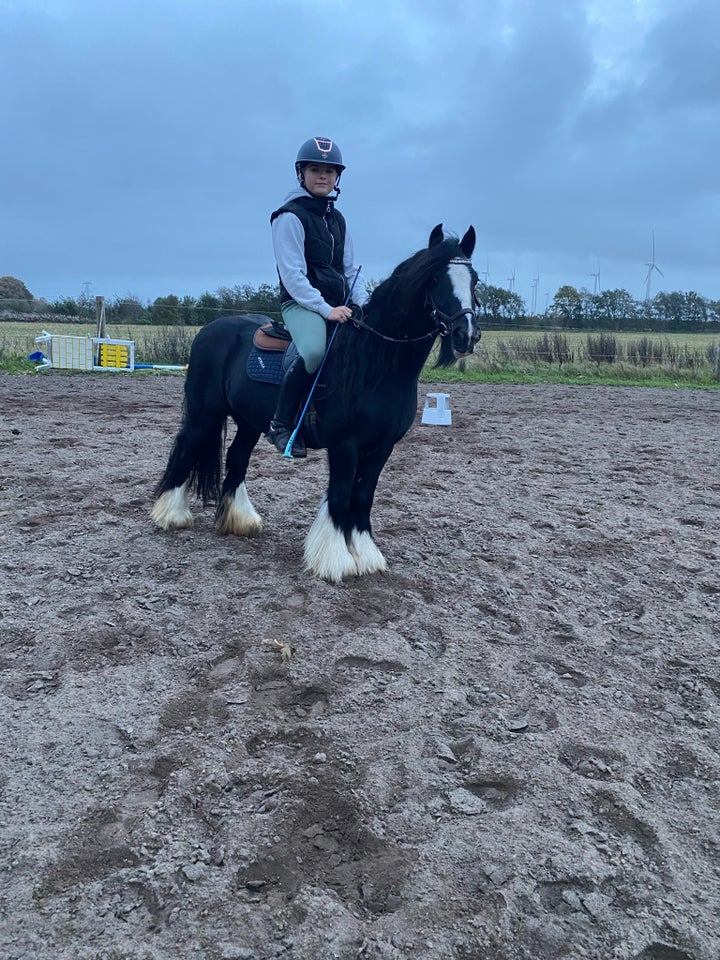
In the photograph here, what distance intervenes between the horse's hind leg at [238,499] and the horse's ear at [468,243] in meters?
2.07

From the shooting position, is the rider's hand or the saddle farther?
the saddle

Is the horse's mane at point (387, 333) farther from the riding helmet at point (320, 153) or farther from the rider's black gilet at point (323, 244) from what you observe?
the riding helmet at point (320, 153)

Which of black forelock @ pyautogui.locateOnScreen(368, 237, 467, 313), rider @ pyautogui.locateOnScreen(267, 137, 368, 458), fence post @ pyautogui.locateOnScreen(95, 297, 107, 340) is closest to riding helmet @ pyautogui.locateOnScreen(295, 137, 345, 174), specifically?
rider @ pyautogui.locateOnScreen(267, 137, 368, 458)

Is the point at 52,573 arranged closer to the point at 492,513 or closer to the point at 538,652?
the point at 538,652

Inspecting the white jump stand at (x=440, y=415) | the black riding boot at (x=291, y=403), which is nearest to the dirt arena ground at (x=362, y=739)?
the black riding boot at (x=291, y=403)

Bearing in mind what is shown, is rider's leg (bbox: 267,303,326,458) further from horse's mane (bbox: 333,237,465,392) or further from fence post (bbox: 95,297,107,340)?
fence post (bbox: 95,297,107,340)

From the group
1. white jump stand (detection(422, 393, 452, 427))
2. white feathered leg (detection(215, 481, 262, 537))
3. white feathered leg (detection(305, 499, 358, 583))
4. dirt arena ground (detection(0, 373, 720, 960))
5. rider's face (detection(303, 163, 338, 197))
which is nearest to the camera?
dirt arena ground (detection(0, 373, 720, 960))

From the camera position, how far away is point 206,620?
3799 mm

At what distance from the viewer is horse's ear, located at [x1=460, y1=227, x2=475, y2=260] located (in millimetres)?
3977

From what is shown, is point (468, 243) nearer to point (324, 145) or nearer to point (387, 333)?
point (387, 333)

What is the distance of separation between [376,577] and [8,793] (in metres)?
2.47

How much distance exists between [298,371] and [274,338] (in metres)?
0.48

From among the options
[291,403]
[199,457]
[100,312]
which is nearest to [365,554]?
[291,403]

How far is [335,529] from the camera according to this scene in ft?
14.5
